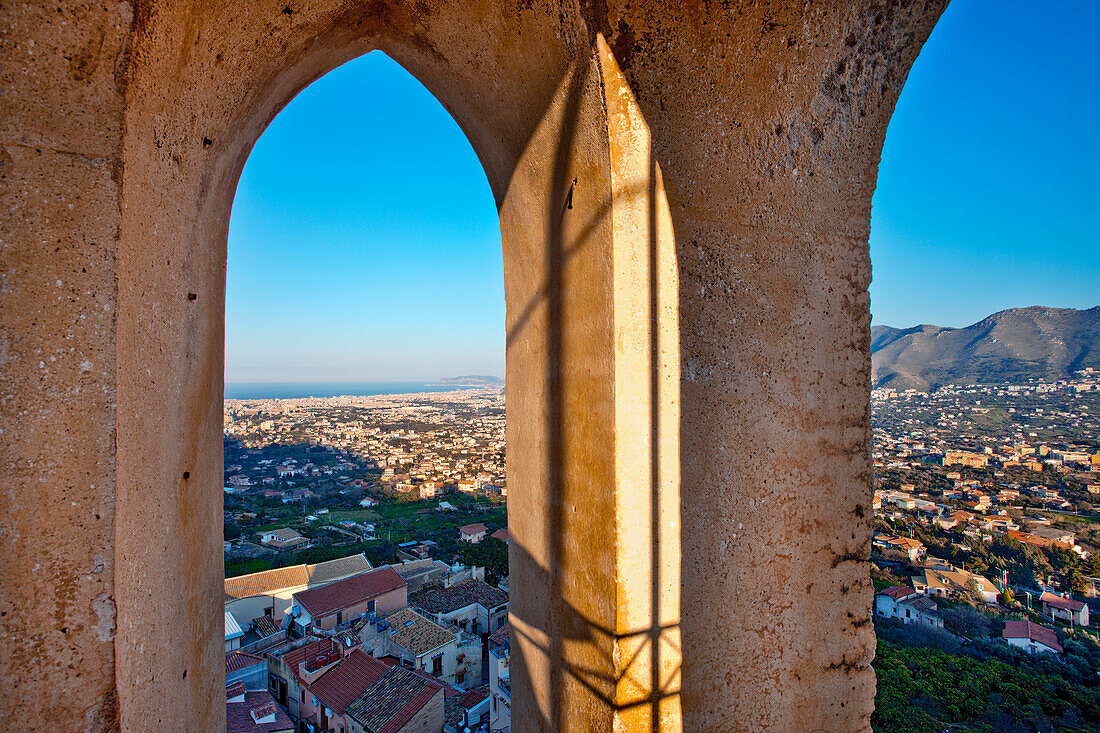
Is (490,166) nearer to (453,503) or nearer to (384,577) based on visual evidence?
(384,577)

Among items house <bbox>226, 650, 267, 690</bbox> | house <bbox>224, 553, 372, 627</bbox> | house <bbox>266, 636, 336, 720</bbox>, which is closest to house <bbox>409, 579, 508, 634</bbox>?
house <bbox>224, 553, 372, 627</bbox>

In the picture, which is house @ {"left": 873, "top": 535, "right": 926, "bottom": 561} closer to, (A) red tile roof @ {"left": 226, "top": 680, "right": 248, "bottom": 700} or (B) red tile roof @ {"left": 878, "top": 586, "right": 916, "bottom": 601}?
(B) red tile roof @ {"left": 878, "top": 586, "right": 916, "bottom": 601}

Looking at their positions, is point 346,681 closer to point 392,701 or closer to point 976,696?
point 392,701

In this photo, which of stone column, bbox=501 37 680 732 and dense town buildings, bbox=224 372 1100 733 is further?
dense town buildings, bbox=224 372 1100 733

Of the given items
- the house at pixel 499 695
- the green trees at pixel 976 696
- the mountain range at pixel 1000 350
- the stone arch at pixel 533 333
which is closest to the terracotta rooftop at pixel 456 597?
the house at pixel 499 695

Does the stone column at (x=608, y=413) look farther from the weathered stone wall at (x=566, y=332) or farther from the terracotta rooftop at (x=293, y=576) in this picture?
the terracotta rooftop at (x=293, y=576)

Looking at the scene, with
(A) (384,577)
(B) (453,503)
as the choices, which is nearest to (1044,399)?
(B) (453,503)
